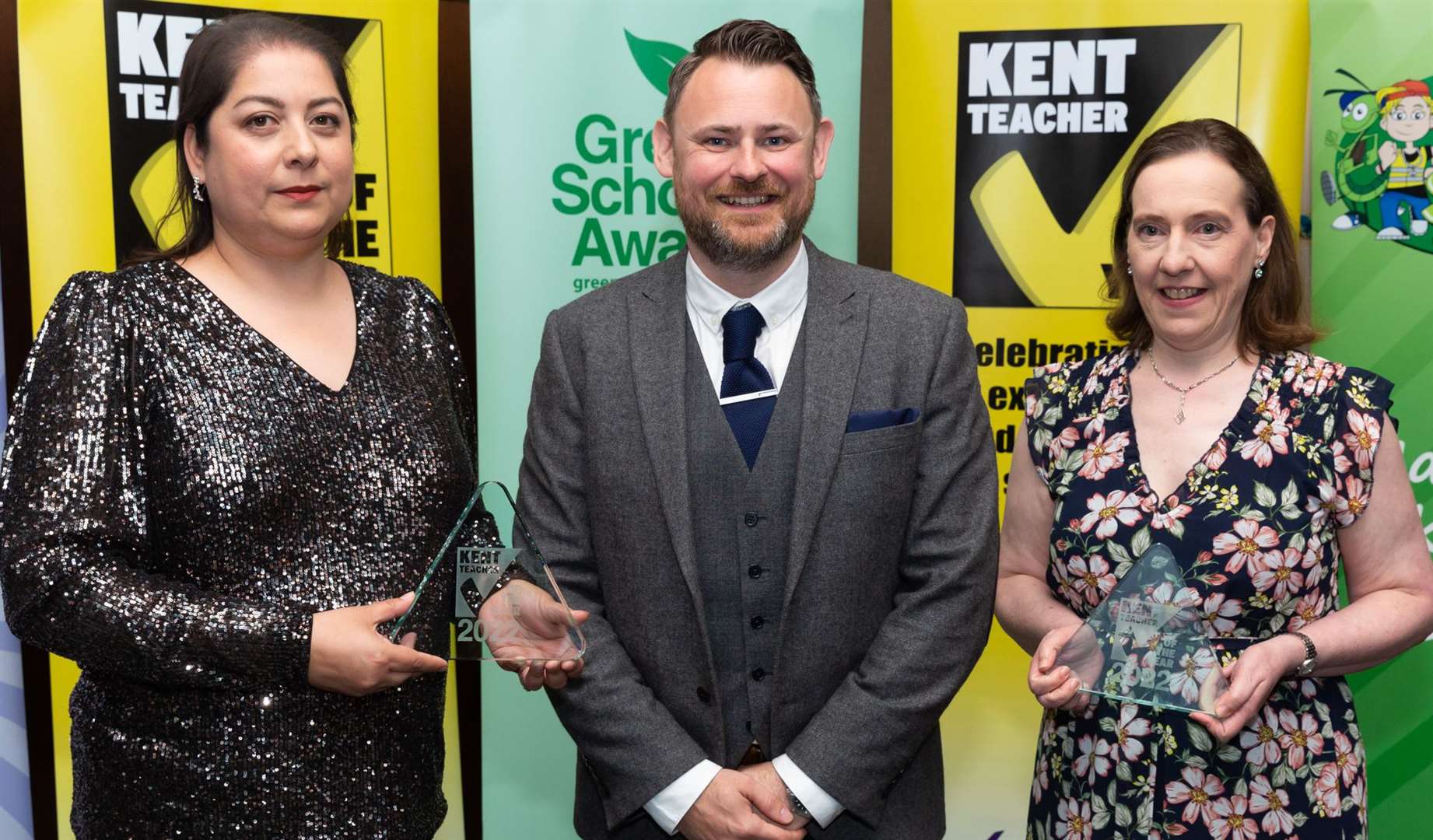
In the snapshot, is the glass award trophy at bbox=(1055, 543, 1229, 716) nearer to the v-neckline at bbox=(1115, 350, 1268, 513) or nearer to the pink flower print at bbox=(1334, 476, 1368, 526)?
the v-neckline at bbox=(1115, 350, 1268, 513)

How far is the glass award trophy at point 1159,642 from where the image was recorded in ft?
5.50

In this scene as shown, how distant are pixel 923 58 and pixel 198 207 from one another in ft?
6.11

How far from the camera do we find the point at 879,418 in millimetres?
1764

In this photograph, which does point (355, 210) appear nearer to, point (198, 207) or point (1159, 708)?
point (198, 207)

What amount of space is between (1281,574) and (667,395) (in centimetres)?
99

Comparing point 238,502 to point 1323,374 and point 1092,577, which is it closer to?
point 1092,577

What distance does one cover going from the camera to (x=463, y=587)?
1.70 metres

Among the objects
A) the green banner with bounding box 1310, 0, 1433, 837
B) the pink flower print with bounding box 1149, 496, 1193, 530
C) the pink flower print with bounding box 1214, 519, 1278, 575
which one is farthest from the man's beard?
the green banner with bounding box 1310, 0, 1433, 837

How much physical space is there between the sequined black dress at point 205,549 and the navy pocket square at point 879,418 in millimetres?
628

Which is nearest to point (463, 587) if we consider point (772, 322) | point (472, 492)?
point (472, 492)

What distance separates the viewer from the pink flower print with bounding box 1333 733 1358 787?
185 cm

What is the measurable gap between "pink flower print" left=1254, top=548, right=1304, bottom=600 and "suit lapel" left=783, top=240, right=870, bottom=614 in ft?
2.25

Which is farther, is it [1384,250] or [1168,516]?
[1384,250]

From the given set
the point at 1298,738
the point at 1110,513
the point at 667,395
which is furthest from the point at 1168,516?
the point at 667,395
